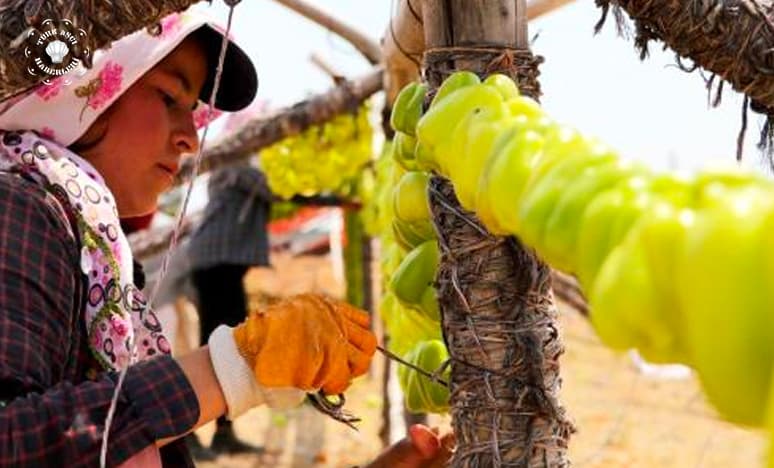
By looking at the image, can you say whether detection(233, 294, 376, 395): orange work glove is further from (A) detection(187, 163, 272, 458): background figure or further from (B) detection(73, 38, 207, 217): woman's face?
(A) detection(187, 163, 272, 458): background figure

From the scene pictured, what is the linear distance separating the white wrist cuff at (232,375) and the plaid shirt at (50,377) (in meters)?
0.04

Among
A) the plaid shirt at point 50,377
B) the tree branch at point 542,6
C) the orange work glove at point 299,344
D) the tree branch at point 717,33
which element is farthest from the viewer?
the tree branch at point 542,6

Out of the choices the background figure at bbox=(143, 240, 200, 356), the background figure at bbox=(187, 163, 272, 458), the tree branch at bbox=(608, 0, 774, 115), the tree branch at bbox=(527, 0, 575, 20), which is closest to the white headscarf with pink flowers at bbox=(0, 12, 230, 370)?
the tree branch at bbox=(608, 0, 774, 115)

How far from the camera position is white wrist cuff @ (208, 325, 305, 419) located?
1.30 metres

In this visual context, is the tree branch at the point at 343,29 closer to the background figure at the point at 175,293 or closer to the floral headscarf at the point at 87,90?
the floral headscarf at the point at 87,90

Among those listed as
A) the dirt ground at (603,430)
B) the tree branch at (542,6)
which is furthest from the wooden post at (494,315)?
the dirt ground at (603,430)

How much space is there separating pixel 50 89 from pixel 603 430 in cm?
546

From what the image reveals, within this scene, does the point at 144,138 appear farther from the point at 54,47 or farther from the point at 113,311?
the point at 113,311

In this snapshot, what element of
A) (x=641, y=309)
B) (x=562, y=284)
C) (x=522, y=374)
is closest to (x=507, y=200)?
(x=641, y=309)

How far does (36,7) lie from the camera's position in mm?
1501

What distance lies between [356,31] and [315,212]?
617cm

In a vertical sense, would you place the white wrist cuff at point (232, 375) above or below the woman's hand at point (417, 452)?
above

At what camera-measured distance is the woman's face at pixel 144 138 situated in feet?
5.29

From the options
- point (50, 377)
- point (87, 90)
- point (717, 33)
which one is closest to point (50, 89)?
point (87, 90)
